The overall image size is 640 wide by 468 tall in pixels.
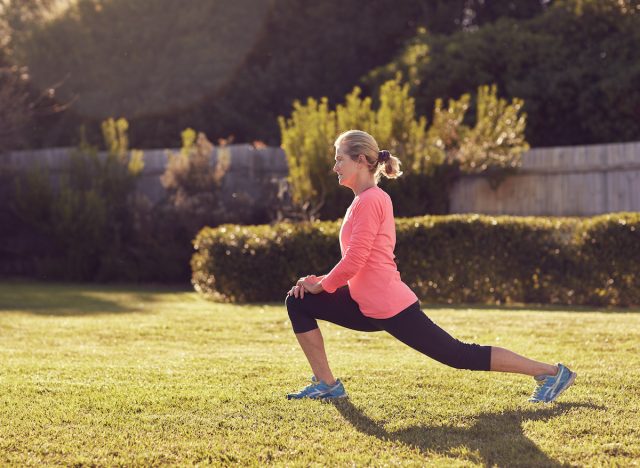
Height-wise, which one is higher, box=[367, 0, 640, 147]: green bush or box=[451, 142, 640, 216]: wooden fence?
box=[367, 0, 640, 147]: green bush

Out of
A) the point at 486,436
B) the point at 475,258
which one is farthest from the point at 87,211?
the point at 486,436

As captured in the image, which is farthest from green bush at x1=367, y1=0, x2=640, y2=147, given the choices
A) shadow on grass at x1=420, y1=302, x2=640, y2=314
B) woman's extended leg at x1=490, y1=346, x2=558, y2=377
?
woman's extended leg at x1=490, y1=346, x2=558, y2=377

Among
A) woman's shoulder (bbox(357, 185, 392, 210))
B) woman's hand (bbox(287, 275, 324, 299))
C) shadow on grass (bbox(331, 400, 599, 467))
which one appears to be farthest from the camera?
woman's hand (bbox(287, 275, 324, 299))

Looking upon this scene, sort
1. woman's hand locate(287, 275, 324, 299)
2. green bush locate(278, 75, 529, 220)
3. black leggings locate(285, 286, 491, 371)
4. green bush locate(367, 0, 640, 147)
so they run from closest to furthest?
black leggings locate(285, 286, 491, 371), woman's hand locate(287, 275, 324, 299), green bush locate(278, 75, 529, 220), green bush locate(367, 0, 640, 147)

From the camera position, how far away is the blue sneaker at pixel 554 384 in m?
5.88

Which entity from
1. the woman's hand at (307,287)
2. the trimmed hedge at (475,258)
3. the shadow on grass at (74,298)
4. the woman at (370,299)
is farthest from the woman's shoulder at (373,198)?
the trimmed hedge at (475,258)

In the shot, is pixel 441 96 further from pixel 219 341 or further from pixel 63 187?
pixel 219 341

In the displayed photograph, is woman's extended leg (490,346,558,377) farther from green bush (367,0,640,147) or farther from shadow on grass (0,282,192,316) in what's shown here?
green bush (367,0,640,147)

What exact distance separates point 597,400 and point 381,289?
1.65m

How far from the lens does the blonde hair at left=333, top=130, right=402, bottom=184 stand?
5781 millimetres

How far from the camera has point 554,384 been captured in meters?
5.88

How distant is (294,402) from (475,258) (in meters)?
8.15

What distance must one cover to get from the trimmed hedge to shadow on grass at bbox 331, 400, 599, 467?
773cm

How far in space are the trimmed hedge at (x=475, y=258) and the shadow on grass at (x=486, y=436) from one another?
7728mm
